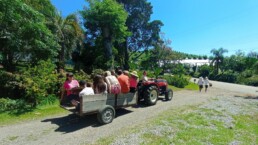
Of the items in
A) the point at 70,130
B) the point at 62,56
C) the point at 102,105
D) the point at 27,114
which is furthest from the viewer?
the point at 62,56

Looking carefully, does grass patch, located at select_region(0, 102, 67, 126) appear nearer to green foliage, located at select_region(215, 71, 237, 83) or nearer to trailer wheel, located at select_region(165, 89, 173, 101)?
trailer wheel, located at select_region(165, 89, 173, 101)

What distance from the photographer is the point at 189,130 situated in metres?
6.54

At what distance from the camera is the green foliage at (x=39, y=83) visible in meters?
8.76

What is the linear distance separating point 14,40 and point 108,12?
35.1 ft

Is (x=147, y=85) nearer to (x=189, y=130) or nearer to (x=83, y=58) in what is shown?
(x=189, y=130)

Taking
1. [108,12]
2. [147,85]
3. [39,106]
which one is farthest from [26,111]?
[108,12]

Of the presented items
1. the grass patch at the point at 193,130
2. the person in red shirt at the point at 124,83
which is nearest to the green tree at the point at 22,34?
the person in red shirt at the point at 124,83

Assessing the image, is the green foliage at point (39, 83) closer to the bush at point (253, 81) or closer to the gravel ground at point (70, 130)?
the gravel ground at point (70, 130)

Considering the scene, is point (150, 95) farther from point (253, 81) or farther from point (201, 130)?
point (253, 81)

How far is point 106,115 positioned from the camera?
702cm

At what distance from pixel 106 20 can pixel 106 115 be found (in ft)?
49.0

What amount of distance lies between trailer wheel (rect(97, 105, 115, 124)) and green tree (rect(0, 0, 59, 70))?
7.31 m

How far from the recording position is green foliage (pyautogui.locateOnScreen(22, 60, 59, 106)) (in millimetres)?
8758

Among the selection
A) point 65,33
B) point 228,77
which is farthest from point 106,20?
point 228,77
